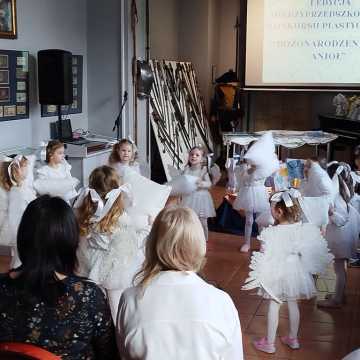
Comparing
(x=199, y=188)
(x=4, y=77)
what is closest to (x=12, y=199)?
(x=199, y=188)

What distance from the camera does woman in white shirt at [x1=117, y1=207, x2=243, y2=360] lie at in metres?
1.63

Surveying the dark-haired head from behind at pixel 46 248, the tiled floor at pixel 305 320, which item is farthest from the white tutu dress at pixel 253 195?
the dark-haired head from behind at pixel 46 248

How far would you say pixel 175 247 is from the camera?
166cm

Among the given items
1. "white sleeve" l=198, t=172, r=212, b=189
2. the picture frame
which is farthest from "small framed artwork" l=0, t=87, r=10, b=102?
"white sleeve" l=198, t=172, r=212, b=189

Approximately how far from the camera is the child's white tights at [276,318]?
3041 mm

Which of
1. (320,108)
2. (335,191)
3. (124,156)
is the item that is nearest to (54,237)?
(335,191)

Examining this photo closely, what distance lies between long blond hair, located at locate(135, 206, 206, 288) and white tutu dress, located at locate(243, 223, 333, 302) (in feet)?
4.63

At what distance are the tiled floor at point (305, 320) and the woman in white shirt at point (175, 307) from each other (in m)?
1.51

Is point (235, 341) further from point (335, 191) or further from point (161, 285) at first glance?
point (335, 191)

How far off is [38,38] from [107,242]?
3537 mm

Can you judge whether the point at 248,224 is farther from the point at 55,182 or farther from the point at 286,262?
the point at 286,262

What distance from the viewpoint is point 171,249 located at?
65.2 inches

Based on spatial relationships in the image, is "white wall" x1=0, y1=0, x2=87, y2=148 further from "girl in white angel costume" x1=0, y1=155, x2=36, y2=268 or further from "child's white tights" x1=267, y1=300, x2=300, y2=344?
"child's white tights" x1=267, y1=300, x2=300, y2=344

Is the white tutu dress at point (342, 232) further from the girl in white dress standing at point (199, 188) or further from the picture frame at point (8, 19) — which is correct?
the picture frame at point (8, 19)
